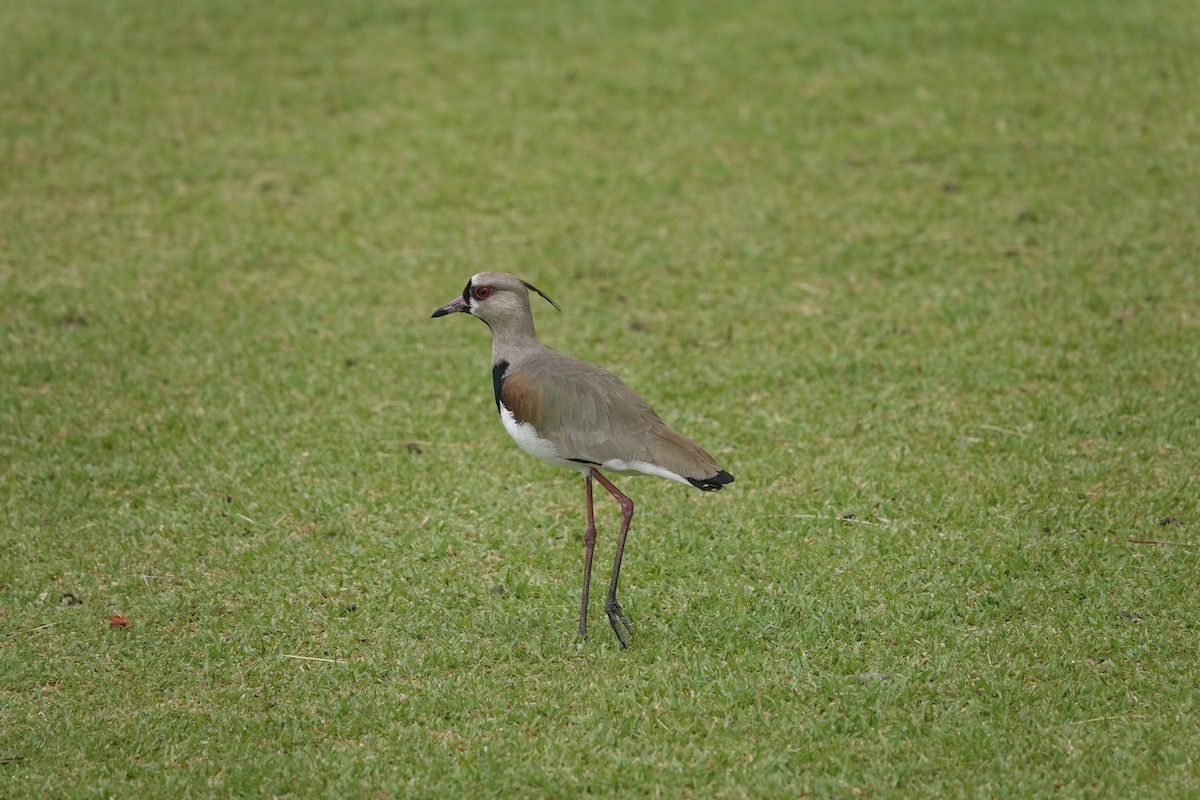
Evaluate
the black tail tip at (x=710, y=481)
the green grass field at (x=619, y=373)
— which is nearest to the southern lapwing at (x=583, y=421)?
the black tail tip at (x=710, y=481)

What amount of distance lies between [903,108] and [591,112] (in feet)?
8.44

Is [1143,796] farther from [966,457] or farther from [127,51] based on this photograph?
[127,51]

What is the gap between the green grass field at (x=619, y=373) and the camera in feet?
15.5

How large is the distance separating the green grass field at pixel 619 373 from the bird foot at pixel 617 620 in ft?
0.25

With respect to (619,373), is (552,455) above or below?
above

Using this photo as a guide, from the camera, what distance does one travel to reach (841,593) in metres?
5.52

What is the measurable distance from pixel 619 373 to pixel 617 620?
7.96 ft

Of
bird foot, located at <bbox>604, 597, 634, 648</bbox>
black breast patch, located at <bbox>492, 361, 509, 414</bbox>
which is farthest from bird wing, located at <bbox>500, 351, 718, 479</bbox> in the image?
bird foot, located at <bbox>604, 597, 634, 648</bbox>

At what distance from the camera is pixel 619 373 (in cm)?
746

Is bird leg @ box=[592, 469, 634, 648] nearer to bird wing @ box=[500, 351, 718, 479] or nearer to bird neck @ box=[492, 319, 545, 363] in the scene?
bird wing @ box=[500, 351, 718, 479]

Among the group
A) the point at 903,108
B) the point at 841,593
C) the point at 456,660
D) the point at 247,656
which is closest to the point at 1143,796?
the point at 841,593

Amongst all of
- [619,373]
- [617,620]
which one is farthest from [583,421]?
[619,373]

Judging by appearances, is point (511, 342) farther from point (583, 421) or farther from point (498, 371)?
point (583, 421)

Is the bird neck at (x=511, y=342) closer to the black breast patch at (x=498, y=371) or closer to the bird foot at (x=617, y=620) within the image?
the black breast patch at (x=498, y=371)
